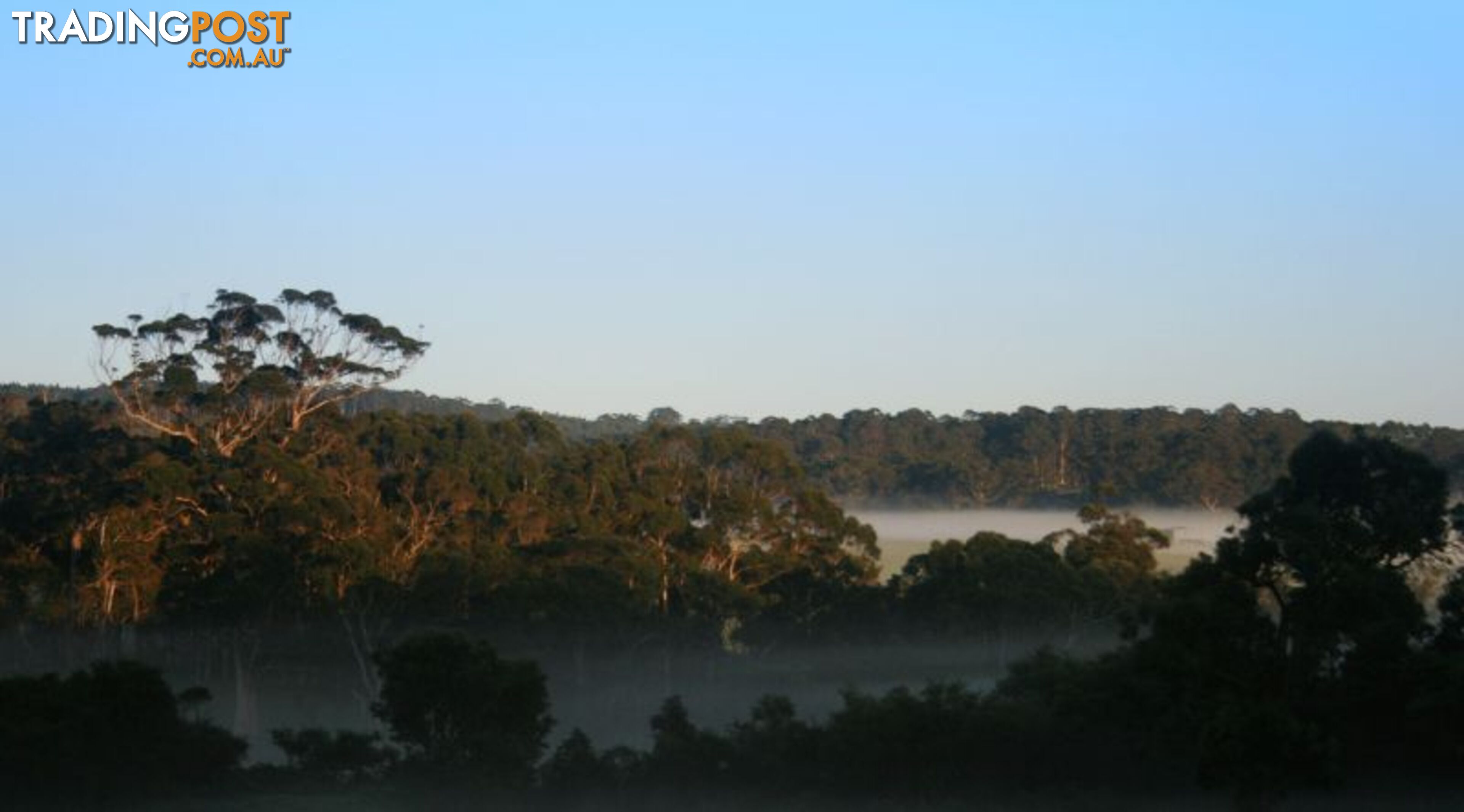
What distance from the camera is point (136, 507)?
4619 centimetres

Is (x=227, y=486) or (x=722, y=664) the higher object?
(x=227, y=486)

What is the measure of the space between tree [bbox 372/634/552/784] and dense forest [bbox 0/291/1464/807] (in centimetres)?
5

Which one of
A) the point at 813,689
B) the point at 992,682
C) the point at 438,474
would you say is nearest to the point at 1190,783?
the point at 992,682

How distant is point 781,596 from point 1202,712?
1194 inches

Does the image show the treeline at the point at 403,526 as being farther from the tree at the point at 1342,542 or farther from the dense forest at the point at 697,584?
the tree at the point at 1342,542

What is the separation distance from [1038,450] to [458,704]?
24410 millimetres

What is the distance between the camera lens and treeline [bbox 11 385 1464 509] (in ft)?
106

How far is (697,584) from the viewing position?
49.0 meters

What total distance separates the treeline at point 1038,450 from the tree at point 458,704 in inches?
447

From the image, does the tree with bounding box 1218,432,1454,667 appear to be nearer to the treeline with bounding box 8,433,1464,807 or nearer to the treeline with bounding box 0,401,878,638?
the treeline with bounding box 8,433,1464,807

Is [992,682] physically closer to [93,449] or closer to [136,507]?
[136,507]

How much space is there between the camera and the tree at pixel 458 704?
26.0m

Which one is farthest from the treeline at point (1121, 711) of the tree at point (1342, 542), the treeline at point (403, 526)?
the treeline at point (403, 526)

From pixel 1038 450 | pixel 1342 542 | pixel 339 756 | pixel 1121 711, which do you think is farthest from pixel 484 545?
pixel 1342 542
